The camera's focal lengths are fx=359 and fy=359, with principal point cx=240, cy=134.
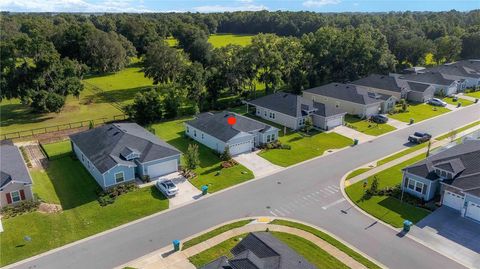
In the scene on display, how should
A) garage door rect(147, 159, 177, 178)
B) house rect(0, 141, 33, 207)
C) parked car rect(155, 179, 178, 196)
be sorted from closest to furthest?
house rect(0, 141, 33, 207), parked car rect(155, 179, 178, 196), garage door rect(147, 159, 177, 178)

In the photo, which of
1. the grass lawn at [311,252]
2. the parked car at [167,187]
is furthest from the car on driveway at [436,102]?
the parked car at [167,187]

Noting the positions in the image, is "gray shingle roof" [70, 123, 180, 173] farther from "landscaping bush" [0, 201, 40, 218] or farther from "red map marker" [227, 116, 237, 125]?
"red map marker" [227, 116, 237, 125]

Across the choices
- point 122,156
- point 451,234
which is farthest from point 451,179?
point 122,156

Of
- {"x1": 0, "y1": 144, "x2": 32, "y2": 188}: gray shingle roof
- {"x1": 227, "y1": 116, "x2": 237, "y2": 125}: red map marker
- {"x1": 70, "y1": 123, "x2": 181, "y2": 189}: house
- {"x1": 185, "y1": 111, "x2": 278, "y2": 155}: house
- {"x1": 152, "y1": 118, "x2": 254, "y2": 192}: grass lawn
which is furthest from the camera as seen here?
{"x1": 227, "y1": 116, "x2": 237, "y2": 125}: red map marker

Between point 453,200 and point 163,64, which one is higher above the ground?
point 163,64

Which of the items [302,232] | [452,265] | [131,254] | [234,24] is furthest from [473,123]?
[234,24]

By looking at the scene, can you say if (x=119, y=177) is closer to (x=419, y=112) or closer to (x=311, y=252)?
(x=311, y=252)

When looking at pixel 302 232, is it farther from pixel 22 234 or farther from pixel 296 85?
pixel 296 85

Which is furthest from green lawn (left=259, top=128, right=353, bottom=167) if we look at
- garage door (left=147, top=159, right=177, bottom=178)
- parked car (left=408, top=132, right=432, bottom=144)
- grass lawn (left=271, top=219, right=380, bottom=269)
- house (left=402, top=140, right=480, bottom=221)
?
house (left=402, top=140, right=480, bottom=221)
